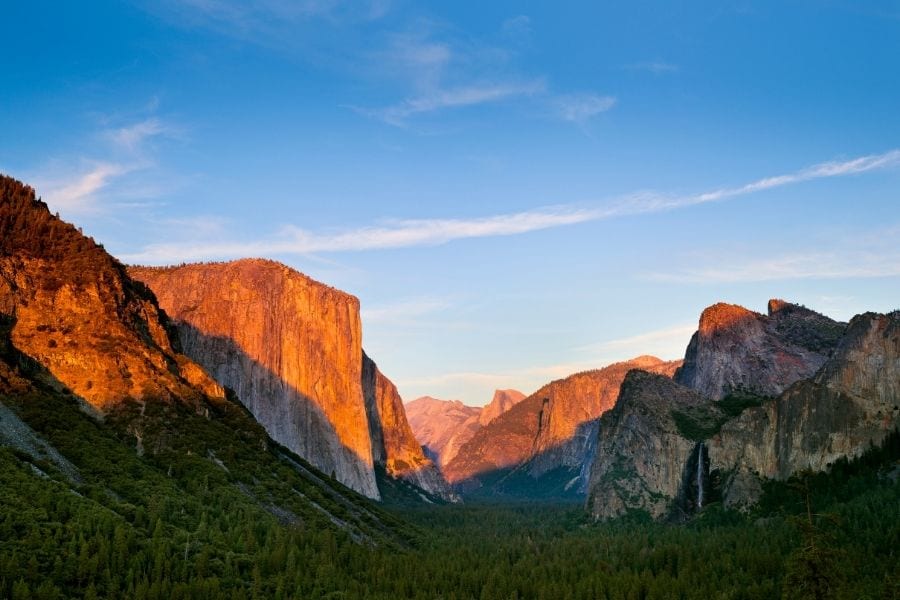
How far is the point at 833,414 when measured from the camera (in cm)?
14612

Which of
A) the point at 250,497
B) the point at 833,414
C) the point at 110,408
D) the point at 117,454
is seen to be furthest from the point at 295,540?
the point at 833,414

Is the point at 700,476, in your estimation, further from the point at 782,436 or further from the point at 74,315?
the point at 74,315

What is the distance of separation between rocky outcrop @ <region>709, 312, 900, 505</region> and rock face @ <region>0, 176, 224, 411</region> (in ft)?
334

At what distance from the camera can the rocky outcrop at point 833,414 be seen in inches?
5517

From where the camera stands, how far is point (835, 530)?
351 feet

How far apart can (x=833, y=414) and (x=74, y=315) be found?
412ft

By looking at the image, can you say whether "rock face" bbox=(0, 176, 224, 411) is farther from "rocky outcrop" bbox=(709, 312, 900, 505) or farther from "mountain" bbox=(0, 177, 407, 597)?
"rocky outcrop" bbox=(709, 312, 900, 505)

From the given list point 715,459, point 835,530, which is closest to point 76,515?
point 835,530

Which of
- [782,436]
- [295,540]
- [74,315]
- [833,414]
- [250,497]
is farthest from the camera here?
[782,436]

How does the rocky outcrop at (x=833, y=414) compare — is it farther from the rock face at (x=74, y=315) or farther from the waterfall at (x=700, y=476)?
the rock face at (x=74, y=315)

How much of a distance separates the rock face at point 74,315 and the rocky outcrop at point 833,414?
334 ft

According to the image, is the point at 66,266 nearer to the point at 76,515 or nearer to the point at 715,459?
the point at 76,515

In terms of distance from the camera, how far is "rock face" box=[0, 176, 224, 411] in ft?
329

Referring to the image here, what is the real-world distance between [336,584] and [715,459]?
379ft
